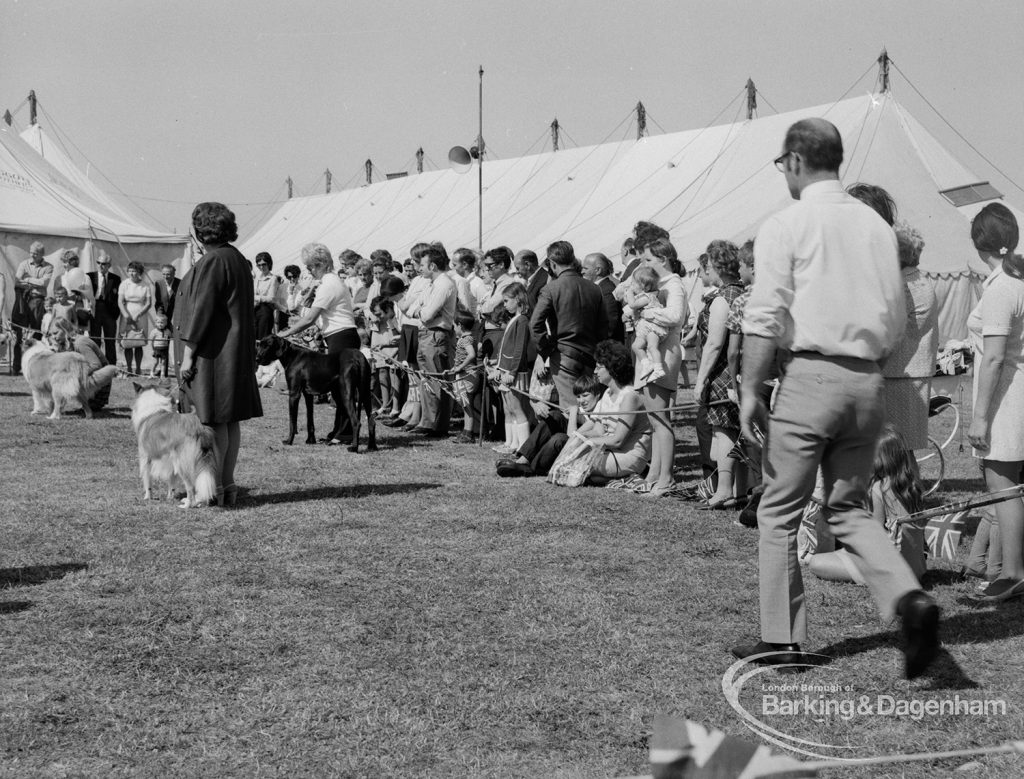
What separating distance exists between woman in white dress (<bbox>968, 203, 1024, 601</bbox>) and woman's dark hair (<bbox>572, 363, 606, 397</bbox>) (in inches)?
155

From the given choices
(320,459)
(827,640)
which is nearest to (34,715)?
(827,640)

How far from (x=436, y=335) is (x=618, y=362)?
340cm

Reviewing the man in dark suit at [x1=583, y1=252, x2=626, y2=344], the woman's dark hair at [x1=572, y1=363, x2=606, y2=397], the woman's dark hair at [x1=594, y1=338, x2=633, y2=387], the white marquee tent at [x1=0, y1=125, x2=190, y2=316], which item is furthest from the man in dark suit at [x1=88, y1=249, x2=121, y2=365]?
the woman's dark hair at [x1=594, y1=338, x2=633, y2=387]

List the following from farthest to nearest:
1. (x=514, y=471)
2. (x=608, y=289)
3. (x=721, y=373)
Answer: (x=608, y=289), (x=514, y=471), (x=721, y=373)

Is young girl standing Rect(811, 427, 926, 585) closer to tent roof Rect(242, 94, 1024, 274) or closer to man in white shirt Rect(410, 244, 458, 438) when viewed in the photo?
man in white shirt Rect(410, 244, 458, 438)

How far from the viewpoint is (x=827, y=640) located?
14.4ft

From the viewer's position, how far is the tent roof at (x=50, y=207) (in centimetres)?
1903

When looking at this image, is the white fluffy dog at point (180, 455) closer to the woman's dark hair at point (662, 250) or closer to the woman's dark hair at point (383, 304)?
the woman's dark hair at point (662, 250)

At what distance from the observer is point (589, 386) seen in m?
8.78

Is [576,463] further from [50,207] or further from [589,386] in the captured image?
[50,207]

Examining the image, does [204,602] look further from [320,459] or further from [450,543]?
[320,459]

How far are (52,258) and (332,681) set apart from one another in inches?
666

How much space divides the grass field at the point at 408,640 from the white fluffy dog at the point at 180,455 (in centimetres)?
20

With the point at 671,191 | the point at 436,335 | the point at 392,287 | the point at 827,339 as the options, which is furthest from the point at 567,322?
the point at 671,191
